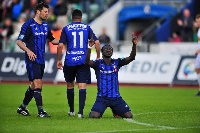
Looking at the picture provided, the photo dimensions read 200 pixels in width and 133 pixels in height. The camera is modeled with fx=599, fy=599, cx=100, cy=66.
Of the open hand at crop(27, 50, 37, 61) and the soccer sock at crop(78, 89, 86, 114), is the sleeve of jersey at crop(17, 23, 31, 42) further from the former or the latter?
the soccer sock at crop(78, 89, 86, 114)

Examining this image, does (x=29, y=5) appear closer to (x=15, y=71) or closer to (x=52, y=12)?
(x=52, y=12)

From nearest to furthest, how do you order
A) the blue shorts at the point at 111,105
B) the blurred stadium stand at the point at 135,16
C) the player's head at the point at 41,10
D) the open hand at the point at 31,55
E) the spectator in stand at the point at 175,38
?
the blue shorts at the point at 111,105 < the open hand at the point at 31,55 < the player's head at the point at 41,10 < the spectator in stand at the point at 175,38 < the blurred stadium stand at the point at 135,16

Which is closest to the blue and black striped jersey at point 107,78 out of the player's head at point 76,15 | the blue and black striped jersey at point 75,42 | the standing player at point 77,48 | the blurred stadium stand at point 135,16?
the standing player at point 77,48

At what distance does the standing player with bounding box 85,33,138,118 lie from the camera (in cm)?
1154

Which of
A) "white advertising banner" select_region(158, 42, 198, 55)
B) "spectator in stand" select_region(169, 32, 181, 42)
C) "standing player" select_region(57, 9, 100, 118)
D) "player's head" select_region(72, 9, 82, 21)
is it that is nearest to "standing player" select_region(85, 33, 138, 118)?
"standing player" select_region(57, 9, 100, 118)

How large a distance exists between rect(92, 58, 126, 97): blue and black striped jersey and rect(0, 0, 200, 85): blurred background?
41.3ft

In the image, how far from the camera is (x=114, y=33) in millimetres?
32094

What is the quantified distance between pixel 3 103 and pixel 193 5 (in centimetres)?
1827

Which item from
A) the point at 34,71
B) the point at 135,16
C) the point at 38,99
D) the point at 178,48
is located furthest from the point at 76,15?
the point at 135,16

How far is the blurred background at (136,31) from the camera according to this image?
24375 mm

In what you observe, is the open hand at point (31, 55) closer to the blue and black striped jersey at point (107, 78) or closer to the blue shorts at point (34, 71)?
the blue shorts at point (34, 71)

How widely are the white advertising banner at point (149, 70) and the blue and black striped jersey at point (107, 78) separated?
12645 millimetres

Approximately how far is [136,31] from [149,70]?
864cm

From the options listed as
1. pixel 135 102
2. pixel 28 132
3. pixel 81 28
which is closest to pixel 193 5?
pixel 135 102
